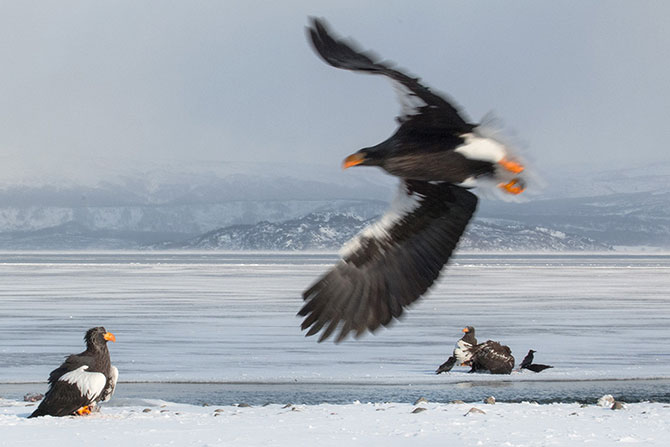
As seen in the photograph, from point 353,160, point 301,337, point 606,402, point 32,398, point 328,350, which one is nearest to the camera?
point 353,160

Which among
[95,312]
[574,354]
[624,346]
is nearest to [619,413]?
[574,354]

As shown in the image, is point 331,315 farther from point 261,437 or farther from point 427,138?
point 261,437

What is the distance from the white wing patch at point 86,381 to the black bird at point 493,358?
5.60 m

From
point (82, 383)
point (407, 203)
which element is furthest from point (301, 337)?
point (407, 203)

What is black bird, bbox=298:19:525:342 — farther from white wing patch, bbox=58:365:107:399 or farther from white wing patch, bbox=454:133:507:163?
white wing patch, bbox=58:365:107:399

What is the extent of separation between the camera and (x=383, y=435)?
9336 mm

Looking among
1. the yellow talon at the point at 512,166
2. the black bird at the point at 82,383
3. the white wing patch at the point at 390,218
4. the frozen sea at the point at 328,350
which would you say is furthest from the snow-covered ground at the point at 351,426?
the yellow talon at the point at 512,166

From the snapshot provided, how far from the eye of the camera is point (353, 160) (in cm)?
458

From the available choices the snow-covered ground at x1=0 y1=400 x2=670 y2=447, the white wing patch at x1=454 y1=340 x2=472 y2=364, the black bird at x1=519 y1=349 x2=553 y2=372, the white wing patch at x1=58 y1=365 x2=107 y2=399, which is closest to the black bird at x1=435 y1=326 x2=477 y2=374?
the white wing patch at x1=454 y1=340 x2=472 y2=364

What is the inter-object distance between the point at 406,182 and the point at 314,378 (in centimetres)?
871

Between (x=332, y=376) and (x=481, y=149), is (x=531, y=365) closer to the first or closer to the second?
(x=332, y=376)

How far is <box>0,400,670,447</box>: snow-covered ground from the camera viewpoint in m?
9.08

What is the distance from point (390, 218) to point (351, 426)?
481 cm

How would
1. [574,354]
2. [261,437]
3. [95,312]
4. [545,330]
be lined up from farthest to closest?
[95,312], [545,330], [574,354], [261,437]
